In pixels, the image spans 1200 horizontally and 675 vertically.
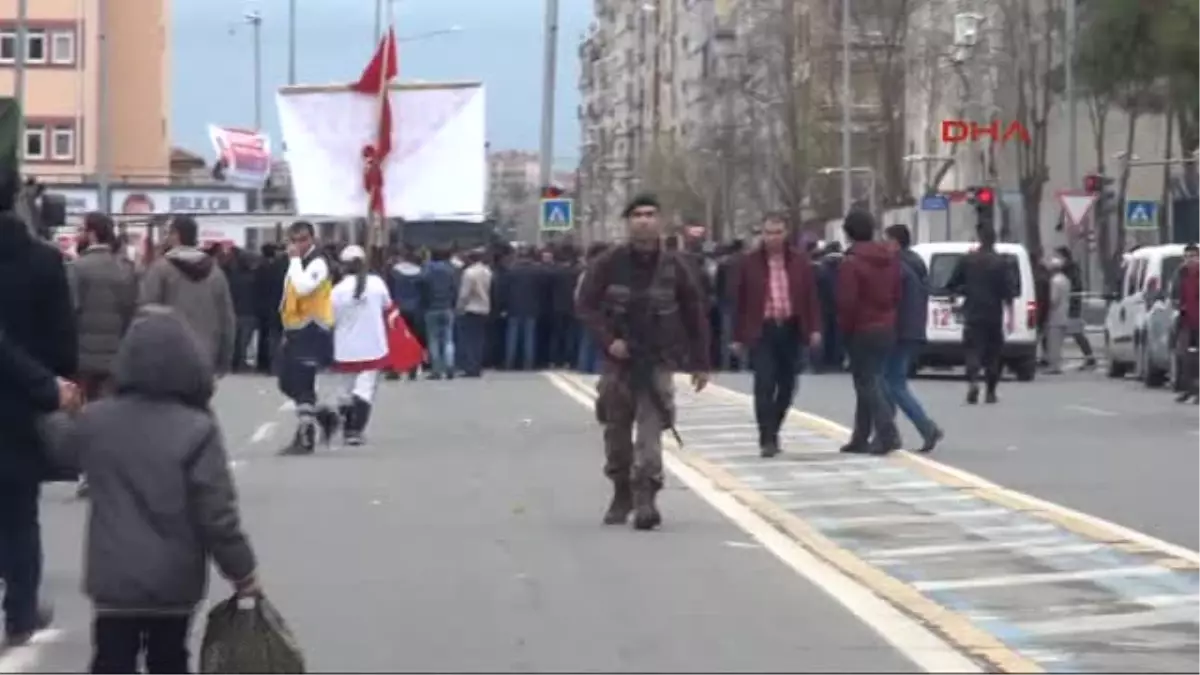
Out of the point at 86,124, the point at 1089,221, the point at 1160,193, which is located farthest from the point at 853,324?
the point at 86,124

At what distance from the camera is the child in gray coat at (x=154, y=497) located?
787 centimetres

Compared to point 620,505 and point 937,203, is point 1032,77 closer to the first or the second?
point 937,203

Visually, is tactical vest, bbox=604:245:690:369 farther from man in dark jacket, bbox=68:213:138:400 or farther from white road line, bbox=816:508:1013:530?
man in dark jacket, bbox=68:213:138:400

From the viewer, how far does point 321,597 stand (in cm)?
1298

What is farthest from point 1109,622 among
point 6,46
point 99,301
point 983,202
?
point 6,46

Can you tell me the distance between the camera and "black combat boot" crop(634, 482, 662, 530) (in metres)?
15.7

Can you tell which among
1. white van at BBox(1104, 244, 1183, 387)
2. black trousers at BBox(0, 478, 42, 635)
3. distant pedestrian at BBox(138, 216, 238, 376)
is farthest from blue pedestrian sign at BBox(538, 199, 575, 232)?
black trousers at BBox(0, 478, 42, 635)

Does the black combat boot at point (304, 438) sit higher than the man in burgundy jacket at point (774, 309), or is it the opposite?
the man in burgundy jacket at point (774, 309)

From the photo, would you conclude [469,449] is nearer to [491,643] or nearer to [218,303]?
[218,303]

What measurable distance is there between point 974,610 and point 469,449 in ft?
35.0

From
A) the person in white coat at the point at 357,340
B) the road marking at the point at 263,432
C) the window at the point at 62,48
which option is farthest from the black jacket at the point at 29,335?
the window at the point at 62,48

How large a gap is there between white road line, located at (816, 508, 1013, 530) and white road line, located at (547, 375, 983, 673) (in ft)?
1.47

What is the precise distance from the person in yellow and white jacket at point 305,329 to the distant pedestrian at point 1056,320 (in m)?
19.4

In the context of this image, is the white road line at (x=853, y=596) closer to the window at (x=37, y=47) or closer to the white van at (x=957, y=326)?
the white van at (x=957, y=326)
